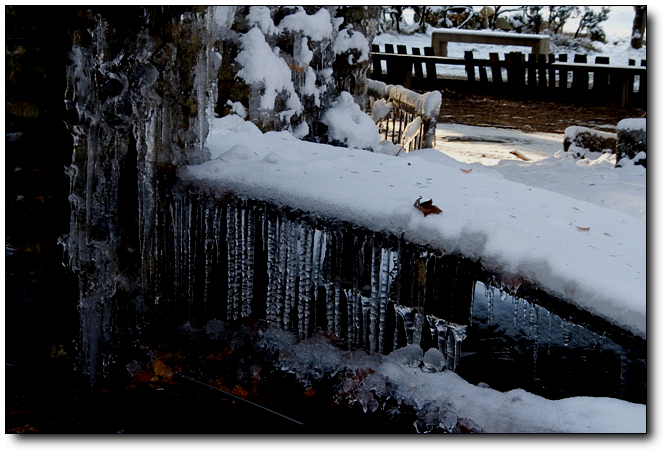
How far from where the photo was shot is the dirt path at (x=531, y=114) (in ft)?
28.5

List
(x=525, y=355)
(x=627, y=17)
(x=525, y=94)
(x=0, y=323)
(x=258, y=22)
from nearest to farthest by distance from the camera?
1. (x=0, y=323)
2. (x=627, y=17)
3. (x=525, y=355)
4. (x=258, y=22)
5. (x=525, y=94)

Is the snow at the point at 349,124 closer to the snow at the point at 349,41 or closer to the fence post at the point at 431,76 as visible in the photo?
the snow at the point at 349,41

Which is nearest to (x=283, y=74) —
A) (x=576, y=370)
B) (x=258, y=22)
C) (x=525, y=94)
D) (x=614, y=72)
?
(x=258, y=22)

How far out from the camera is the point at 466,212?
2156 mm

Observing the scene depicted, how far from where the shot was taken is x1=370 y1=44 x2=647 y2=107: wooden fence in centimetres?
938

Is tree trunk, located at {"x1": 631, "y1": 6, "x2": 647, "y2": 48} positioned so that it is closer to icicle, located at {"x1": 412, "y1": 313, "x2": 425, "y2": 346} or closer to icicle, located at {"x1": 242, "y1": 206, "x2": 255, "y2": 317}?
icicle, located at {"x1": 412, "y1": 313, "x2": 425, "y2": 346}

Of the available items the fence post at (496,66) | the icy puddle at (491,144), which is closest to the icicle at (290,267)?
the icy puddle at (491,144)

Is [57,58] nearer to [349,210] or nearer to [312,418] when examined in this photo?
[349,210]

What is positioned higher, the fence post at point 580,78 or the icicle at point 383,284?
the fence post at point 580,78

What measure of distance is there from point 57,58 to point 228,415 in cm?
138

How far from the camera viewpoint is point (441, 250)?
6.74 ft

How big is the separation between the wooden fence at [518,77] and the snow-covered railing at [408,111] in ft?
9.66

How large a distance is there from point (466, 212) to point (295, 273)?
70 cm

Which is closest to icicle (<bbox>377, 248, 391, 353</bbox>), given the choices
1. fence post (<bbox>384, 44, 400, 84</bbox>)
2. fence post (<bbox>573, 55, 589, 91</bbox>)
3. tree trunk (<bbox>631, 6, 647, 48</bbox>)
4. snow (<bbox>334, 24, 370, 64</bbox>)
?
tree trunk (<bbox>631, 6, 647, 48</bbox>)
